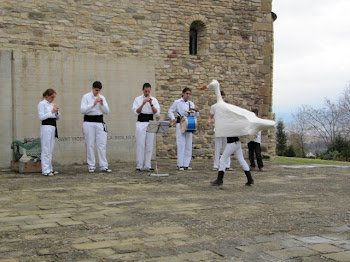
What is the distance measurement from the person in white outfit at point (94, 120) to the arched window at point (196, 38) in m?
4.43

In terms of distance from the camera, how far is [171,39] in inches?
502

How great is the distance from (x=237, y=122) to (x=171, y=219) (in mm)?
2709

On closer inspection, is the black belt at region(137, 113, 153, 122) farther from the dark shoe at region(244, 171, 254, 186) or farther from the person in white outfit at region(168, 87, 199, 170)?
the dark shoe at region(244, 171, 254, 186)

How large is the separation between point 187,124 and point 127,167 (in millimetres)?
1938

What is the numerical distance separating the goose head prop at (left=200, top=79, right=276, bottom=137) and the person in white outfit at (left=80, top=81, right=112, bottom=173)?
9.56 ft

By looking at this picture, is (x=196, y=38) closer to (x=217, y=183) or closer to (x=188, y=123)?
(x=188, y=123)

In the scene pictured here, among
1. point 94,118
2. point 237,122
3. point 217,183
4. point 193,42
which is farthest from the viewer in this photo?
point 193,42

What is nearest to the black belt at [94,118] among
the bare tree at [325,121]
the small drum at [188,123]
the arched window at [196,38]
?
the small drum at [188,123]

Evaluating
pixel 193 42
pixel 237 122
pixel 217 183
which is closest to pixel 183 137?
pixel 217 183

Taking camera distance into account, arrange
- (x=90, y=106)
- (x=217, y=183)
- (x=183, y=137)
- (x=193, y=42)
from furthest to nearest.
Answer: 1. (x=193, y=42)
2. (x=183, y=137)
3. (x=90, y=106)
4. (x=217, y=183)

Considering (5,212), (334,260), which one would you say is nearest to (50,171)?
(5,212)

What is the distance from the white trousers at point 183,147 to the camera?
34.2 feet

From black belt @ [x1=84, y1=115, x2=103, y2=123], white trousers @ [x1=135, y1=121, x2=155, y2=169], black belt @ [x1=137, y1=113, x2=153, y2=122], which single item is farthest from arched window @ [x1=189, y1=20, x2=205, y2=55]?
black belt @ [x1=84, y1=115, x2=103, y2=123]

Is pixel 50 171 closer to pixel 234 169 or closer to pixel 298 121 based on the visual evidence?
pixel 234 169
